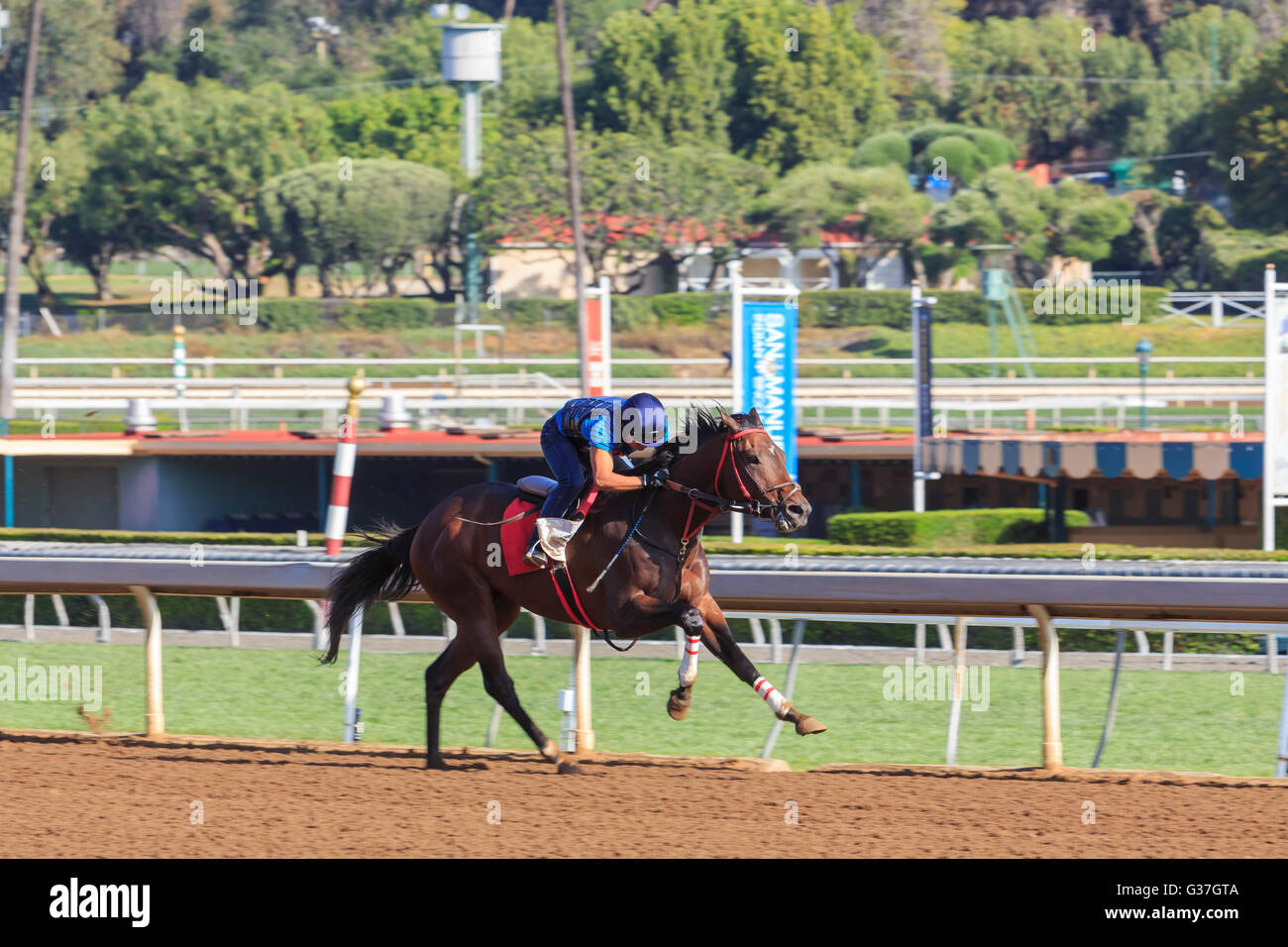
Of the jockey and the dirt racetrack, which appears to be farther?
the jockey

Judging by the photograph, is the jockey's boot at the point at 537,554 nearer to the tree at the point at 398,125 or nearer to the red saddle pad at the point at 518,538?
the red saddle pad at the point at 518,538

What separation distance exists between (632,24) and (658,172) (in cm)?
960

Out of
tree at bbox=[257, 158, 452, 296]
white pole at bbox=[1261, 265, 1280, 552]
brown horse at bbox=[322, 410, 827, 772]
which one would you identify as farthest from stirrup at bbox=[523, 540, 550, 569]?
tree at bbox=[257, 158, 452, 296]

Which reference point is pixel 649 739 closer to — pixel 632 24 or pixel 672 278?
pixel 672 278

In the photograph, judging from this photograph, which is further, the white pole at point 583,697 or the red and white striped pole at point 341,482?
the red and white striped pole at point 341,482

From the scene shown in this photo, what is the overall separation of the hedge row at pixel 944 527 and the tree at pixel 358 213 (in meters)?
27.2

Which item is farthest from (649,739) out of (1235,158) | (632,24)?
(632,24)

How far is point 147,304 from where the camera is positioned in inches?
1719

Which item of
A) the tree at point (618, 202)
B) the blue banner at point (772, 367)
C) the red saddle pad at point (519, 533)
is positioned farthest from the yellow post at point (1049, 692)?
the tree at point (618, 202)

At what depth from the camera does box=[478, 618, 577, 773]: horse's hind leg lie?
6051 millimetres

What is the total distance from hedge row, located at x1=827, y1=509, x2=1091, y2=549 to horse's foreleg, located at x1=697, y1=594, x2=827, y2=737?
9556 millimetres

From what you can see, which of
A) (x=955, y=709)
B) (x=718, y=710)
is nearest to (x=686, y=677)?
(x=955, y=709)

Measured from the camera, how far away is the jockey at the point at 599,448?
5.86 meters

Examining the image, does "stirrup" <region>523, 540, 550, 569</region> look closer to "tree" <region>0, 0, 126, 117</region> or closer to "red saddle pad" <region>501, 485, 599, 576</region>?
"red saddle pad" <region>501, 485, 599, 576</region>
